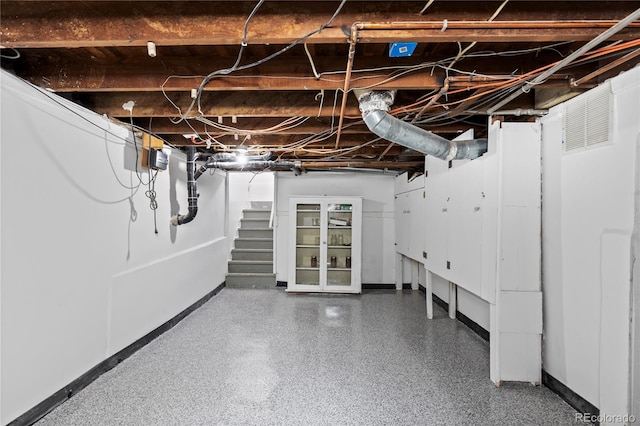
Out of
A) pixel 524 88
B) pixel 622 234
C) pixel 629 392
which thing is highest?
pixel 524 88

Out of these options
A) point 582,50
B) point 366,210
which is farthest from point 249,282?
point 582,50

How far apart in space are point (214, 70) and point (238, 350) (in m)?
2.36

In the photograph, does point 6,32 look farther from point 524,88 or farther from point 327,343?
point 327,343

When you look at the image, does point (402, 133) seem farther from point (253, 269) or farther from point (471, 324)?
point (253, 269)

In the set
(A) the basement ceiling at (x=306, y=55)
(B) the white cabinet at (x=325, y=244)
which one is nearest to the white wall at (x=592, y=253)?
(A) the basement ceiling at (x=306, y=55)

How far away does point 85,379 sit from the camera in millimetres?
2162

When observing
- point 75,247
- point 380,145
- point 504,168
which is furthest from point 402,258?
point 75,247

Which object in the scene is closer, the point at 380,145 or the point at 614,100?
the point at 614,100

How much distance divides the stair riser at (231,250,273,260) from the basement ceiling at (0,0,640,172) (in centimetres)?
297

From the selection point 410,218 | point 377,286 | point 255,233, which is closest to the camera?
point 410,218

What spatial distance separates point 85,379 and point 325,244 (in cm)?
320

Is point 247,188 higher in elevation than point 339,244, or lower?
higher

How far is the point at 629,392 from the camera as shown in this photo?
1.52 m

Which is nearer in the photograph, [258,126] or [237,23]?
[237,23]
